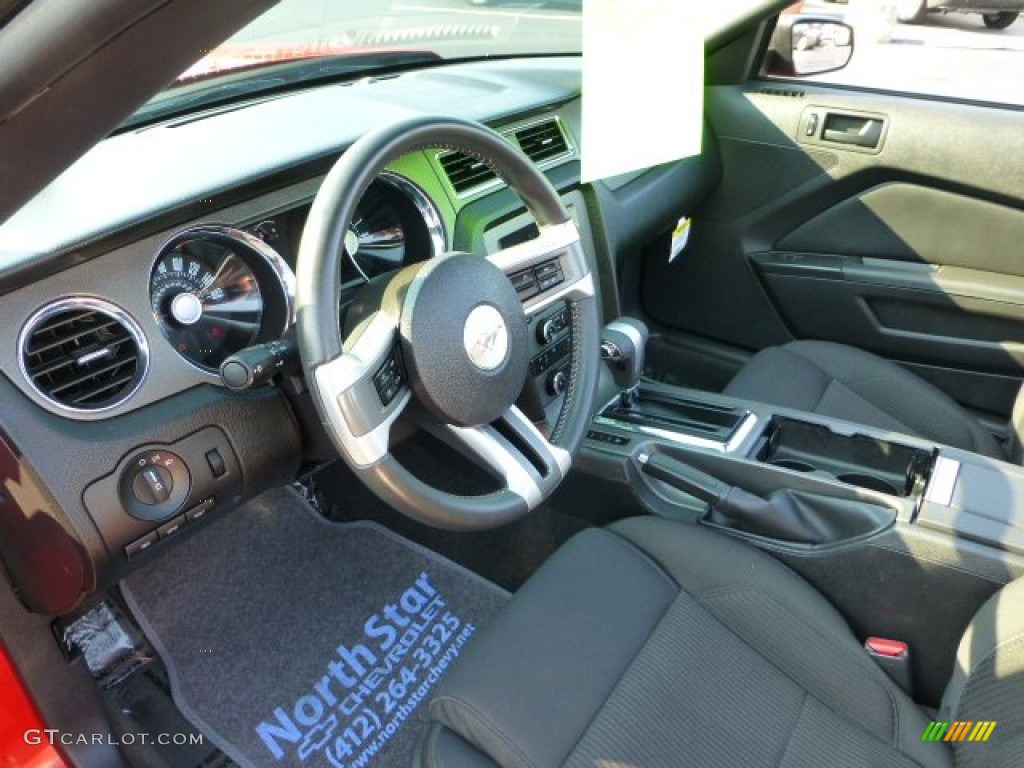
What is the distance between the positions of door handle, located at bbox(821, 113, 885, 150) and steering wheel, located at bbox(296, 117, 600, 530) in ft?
3.81

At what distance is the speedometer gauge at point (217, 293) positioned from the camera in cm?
125

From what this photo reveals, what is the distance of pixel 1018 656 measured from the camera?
3.64 ft

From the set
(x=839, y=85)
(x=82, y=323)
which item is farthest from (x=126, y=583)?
(x=839, y=85)

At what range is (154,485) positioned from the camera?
120 centimetres

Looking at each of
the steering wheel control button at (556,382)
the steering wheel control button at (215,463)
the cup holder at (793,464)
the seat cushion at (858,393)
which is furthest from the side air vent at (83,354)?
the seat cushion at (858,393)

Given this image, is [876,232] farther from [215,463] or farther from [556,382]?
[215,463]

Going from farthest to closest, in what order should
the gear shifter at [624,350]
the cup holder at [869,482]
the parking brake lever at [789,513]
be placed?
the gear shifter at [624,350] < the cup holder at [869,482] < the parking brake lever at [789,513]

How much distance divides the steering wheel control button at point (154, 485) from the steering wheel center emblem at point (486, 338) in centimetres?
43

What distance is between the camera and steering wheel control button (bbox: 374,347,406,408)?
3.35 feet

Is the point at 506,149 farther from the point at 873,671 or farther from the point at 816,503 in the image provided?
the point at 873,671

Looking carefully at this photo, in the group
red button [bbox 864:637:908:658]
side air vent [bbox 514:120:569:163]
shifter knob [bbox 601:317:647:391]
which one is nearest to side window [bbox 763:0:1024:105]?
side air vent [bbox 514:120:569:163]

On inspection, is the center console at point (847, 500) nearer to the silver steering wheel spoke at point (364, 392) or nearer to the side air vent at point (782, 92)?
the silver steering wheel spoke at point (364, 392)

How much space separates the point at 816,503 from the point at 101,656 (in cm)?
127

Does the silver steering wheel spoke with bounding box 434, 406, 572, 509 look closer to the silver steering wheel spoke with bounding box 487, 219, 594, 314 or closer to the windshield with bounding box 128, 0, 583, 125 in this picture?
the silver steering wheel spoke with bounding box 487, 219, 594, 314
